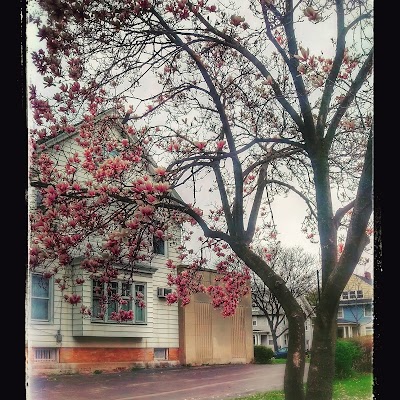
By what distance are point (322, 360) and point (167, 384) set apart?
3744 millimetres

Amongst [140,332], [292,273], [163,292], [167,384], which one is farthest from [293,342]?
[167,384]

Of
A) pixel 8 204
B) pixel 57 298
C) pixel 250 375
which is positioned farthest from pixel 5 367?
pixel 250 375

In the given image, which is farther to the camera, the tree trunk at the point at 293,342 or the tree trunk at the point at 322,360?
the tree trunk at the point at 293,342

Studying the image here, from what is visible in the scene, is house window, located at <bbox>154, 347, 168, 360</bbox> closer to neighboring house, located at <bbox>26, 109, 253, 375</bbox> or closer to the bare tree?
neighboring house, located at <bbox>26, 109, 253, 375</bbox>

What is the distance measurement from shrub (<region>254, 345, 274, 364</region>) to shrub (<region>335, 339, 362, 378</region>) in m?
1.30

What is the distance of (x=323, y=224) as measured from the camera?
153 inches

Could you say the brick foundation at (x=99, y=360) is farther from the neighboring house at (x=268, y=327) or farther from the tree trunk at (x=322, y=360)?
the tree trunk at (x=322, y=360)

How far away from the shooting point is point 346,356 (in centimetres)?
920

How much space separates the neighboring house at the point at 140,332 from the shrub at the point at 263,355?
0.41 meters

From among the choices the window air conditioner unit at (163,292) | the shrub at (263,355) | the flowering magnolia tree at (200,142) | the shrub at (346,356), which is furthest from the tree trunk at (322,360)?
the shrub at (346,356)

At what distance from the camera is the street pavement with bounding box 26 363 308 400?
19.0 ft

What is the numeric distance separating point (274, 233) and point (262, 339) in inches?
175

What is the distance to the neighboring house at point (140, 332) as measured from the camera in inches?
234
